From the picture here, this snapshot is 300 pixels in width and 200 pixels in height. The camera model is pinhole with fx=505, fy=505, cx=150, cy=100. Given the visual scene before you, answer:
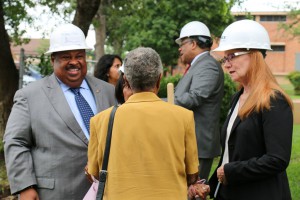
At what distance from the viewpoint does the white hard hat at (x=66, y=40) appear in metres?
3.56

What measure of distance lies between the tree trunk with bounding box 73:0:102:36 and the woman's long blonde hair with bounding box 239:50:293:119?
551 centimetres

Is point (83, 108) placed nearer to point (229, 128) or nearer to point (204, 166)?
point (229, 128)

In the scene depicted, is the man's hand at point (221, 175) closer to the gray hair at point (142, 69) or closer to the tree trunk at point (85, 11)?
the gray hair at point (142, 69)

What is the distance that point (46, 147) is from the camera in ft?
11.2

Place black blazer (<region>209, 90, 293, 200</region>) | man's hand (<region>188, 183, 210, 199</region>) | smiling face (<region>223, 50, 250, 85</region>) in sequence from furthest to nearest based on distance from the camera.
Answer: smiling face (<region>223, 50, 250, 85</region>) < man's hand (<region>188, 183, 210, 199</region>) < black blazer (<region>209, 90, 293, 200</region>)

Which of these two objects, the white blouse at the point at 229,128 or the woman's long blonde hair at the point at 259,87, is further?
the white blouse at the point at 229,128

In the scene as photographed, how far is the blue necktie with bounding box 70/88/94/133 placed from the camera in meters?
3.56

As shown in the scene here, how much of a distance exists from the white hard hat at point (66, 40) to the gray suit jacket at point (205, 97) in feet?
5.28

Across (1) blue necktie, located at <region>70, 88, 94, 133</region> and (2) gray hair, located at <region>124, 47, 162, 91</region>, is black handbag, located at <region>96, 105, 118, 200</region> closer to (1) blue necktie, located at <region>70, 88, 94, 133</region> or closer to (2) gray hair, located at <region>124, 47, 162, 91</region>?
(2) gray hair, located at <region>124, 47, 162, 91</region>

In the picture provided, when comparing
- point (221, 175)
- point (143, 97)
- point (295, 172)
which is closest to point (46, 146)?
point (143, 97)

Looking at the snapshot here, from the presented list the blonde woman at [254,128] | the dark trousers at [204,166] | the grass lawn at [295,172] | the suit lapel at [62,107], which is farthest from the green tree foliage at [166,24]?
the blonde woman at [254,128]

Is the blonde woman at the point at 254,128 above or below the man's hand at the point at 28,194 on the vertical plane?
above

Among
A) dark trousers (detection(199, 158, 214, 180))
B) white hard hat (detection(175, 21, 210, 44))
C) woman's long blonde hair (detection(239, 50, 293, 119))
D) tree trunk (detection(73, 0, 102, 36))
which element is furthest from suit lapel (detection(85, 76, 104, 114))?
tree trunk (detection(73, 0, 102, 36))

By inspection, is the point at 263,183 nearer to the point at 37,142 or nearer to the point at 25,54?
the point at 37,142
